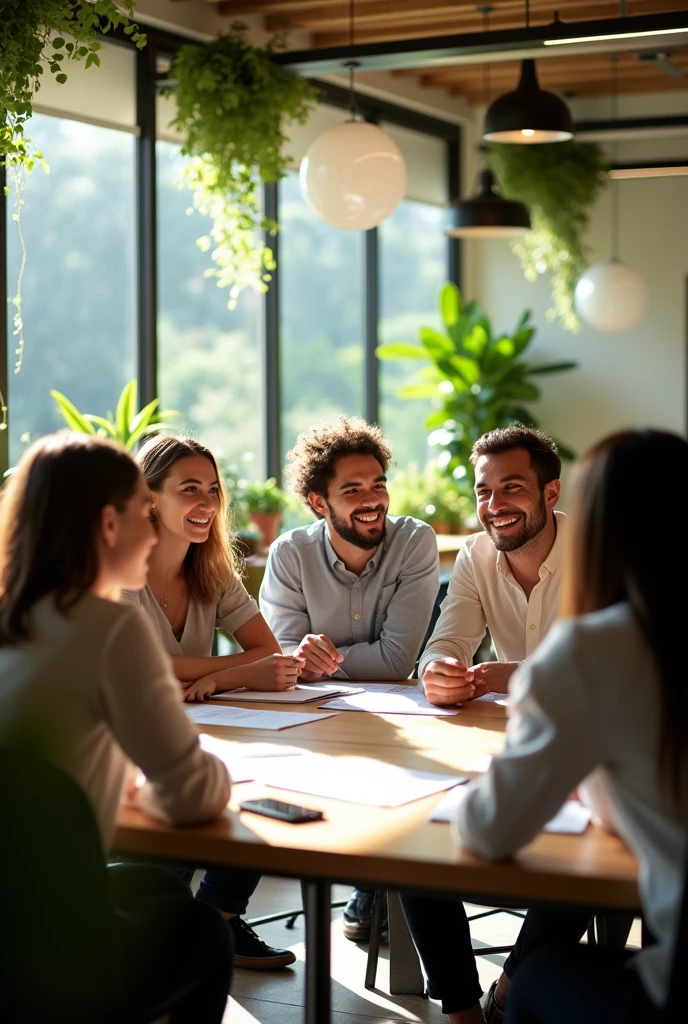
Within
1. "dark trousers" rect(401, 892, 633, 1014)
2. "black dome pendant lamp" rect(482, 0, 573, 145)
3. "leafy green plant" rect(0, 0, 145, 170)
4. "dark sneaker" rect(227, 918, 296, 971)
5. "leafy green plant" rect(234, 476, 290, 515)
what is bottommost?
"dark sneaker" rect(227, 918, 296, 971)

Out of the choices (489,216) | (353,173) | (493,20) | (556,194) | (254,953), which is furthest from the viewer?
(556,194)

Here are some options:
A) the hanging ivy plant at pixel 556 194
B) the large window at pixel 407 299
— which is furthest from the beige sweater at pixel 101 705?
the hanging ivy plant at pixel 556 194

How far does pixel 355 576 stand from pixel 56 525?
1642mm

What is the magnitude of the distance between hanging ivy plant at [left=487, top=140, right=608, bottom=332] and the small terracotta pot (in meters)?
2.96

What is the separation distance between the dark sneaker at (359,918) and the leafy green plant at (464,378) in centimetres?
426

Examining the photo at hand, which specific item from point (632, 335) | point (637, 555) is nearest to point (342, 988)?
point (637, 555)

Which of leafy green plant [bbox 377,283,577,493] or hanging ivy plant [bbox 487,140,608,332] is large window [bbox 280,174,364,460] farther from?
hanging ivy plant [bbox 487,140,608,332]

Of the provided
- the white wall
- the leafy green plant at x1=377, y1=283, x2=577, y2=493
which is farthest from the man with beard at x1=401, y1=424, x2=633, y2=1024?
the white wall

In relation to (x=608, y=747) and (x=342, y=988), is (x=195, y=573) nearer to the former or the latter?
(x=342, y=988)

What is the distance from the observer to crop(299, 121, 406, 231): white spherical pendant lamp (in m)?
4.27

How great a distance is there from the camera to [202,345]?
258 inches

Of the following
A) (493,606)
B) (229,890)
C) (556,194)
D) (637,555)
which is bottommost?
(229,890)

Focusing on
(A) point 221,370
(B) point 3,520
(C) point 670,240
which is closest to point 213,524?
(B) point 3,520

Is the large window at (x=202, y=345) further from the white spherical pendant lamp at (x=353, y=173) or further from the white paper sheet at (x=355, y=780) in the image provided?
the white paper sheet at (x=355, y=780)
